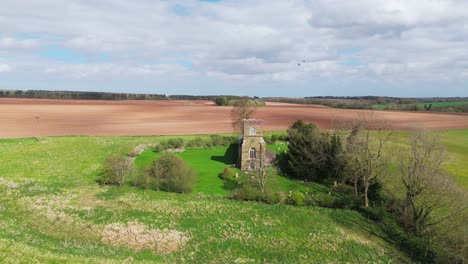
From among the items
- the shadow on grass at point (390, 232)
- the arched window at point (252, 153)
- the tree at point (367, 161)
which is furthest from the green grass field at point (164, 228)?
the arched window at point (252, 153)

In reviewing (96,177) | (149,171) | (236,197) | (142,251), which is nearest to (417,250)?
(236,197)

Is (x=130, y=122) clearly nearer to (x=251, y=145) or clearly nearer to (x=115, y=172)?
(x=251, y=145)

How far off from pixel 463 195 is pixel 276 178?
69.9 feet

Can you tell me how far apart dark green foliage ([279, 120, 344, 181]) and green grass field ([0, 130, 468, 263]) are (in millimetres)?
4223

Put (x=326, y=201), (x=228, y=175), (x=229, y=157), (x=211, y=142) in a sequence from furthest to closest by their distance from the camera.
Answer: (x=211, y=142) → (x=229, y=157) → (x=228, y=175) → (x=326, y=201)

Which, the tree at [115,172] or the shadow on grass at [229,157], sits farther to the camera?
the shadow on grass at [229,157]

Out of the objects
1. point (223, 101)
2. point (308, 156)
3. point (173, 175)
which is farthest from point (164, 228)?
point (223, 101)

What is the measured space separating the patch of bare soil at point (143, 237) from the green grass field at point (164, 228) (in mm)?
78

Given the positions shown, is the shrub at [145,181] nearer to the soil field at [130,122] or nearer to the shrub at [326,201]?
the shrub at [326,201]

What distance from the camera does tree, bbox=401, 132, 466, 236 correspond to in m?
27.5

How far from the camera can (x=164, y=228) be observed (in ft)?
89.4

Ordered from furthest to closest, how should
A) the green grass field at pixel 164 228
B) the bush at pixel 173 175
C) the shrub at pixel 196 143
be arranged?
1. the shrub at pixel 196 143
2. the bush at pixel 173 175
3. the green grass field at pixel 164 228

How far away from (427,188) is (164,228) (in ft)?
76.6

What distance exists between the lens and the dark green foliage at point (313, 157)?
43.3 m
